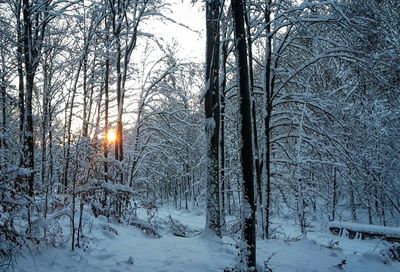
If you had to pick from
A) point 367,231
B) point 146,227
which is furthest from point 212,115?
point 367,231

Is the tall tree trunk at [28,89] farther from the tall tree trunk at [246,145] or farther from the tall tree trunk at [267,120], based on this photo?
the tall tree trunk at [267,120]

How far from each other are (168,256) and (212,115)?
11.4ft

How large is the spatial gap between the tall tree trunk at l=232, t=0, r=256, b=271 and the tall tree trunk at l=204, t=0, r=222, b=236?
1965 millimetres

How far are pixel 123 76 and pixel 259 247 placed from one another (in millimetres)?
10334

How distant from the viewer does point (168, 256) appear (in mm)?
6984

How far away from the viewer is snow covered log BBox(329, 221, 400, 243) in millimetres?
13109

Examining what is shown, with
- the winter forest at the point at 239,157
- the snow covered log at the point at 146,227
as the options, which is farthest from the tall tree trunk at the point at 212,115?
the snow covered log at the point at 146,227

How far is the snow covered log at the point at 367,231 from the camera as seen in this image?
1311cm

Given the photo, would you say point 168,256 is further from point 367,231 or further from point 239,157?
point 367,231

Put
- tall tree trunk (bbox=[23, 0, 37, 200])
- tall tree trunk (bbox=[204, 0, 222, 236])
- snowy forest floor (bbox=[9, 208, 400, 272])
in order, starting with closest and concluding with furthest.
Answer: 1. snowy forest floor (bbox=[9, 208, 400, 272])
2. tall tree trunk (bbox=[204, 0, 222, 236])
3. tall tree trunk (bbox=[23, 0, 37, 200])

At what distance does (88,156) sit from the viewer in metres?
7.23

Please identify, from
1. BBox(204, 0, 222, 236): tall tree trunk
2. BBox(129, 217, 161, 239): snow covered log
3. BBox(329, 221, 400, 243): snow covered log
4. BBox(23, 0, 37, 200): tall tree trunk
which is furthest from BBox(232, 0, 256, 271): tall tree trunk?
BBox(329, 221, 400, 243): snow covered log

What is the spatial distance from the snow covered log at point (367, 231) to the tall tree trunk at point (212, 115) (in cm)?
698

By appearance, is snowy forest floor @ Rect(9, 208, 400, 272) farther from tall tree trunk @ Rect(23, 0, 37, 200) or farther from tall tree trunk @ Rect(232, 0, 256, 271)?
tall tree trunk @ Rect(23, 0, 37, 200)
